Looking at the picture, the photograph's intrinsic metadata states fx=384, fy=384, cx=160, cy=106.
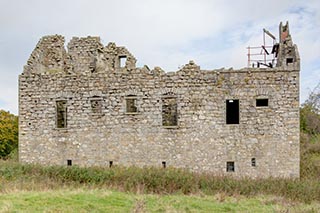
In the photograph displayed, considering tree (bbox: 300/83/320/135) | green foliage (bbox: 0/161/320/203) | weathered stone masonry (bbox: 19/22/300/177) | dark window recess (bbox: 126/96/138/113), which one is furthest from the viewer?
tree (bbox: 300/83/320/135)

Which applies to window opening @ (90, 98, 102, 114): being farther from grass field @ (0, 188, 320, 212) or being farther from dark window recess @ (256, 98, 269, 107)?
dark window recess @ (256, 98, 269, 107)

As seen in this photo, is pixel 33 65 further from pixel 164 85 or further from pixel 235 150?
pixel 235 150

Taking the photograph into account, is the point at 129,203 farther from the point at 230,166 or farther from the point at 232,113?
the point at 232,113

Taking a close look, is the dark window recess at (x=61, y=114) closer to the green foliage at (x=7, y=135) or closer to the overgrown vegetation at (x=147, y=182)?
the overgrown vegetation at (x=147, y=182)

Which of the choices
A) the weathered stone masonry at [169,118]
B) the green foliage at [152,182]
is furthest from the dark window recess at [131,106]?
the green foliage at [152,182]

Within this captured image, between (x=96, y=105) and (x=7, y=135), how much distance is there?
18812mm

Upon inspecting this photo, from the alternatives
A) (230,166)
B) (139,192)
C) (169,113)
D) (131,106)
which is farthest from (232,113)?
(139,192)

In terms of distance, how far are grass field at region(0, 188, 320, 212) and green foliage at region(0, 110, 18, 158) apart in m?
24.3

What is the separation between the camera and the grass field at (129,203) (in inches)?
414

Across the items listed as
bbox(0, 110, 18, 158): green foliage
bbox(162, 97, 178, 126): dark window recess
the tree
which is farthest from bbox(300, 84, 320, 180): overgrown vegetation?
bbox(0, 110, 18, 158): green foliage

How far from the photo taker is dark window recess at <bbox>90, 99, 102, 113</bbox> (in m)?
19.8

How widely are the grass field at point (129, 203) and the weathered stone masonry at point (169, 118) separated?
5589 mm

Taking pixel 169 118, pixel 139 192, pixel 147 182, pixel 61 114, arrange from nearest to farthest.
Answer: pixel 139 192
pixel 147 182
pixel 169 118
pixel 61 114

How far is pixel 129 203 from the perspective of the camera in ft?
37.2
